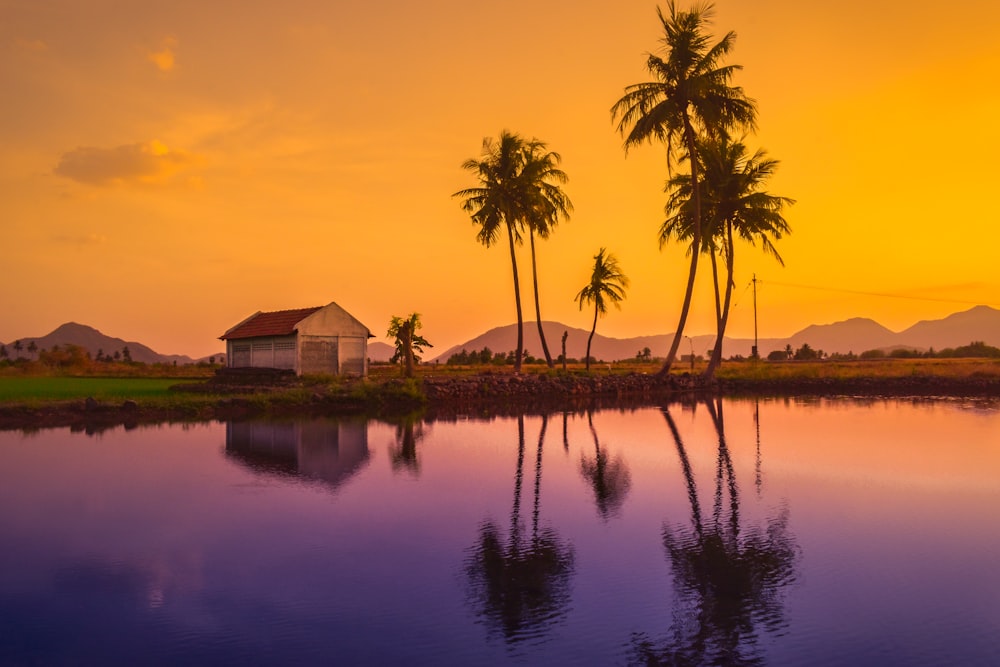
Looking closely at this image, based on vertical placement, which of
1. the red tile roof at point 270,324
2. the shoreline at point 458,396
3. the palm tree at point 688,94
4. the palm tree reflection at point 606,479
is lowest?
the palm tree reflection at point 606,479

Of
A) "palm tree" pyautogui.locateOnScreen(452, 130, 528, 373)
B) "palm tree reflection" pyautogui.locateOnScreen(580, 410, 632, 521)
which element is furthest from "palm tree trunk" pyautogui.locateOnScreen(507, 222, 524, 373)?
"palm tree reflection" pyautogui.locateOnScreen(580, 410, 632, 521)

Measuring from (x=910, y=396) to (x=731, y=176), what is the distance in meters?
15.6

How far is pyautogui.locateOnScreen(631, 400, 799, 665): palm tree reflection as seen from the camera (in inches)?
246

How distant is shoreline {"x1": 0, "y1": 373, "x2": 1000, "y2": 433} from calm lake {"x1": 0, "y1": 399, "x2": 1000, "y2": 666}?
25.4 feet

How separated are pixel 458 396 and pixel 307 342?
38.3 ft

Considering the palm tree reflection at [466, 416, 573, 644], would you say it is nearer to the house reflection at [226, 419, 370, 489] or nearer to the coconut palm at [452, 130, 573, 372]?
the house reflection at [226, 419, 370, 489]

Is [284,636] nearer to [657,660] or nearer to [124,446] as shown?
[657,660]

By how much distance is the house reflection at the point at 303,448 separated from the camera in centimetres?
1523

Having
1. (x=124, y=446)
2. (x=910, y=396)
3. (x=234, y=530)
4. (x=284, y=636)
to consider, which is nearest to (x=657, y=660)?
(x=284, y=636)

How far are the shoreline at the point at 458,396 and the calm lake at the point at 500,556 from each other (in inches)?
305

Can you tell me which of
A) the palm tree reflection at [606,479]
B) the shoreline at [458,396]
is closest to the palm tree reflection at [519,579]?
the palm tree reflection at [606,479]

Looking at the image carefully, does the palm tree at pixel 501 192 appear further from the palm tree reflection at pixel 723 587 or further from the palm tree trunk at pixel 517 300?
the palm tree reflection at pixel 723 587

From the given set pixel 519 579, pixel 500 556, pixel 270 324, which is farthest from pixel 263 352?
pixel 519 579

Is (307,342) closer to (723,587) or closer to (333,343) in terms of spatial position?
(333,343)
